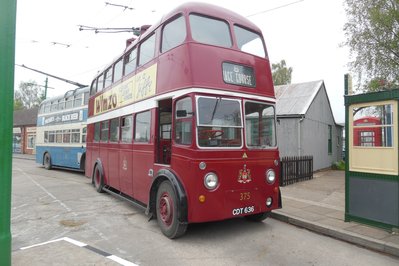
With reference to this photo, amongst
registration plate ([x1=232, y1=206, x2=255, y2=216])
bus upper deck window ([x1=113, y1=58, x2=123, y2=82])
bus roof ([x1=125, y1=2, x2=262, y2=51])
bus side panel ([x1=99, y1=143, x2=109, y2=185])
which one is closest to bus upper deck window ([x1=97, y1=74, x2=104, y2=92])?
bus upper deck window ([x1=113, y1=58, x2=123, y2=82])

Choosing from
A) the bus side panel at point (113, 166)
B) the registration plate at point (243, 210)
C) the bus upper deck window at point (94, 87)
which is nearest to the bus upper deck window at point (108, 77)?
the bus upper deck window at point (94, 87)

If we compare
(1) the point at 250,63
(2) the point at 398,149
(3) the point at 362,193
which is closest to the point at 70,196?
(1) the point at 250,63

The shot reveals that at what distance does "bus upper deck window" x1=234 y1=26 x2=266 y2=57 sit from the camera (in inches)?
262

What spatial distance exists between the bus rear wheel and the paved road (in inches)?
6.6

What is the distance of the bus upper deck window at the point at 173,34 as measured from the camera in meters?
6.19

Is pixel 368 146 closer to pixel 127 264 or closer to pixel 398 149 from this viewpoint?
pixel 398 149

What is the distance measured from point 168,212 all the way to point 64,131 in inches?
536

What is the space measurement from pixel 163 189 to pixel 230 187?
1.36 m

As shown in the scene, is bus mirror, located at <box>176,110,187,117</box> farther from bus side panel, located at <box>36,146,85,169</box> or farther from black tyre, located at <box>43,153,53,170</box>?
black tyre, located at <box>43,153,53,170</box>

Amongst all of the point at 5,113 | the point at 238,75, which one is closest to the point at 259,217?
the point at 238,75

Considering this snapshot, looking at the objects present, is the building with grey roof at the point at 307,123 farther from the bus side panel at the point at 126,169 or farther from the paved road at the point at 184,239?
the paved road at the point at 184,239

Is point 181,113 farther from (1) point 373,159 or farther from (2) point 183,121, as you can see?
(1) point 373,159

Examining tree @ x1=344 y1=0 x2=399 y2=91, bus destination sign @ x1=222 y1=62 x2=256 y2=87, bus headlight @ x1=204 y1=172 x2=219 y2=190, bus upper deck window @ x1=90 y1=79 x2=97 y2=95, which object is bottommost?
bus headlight @ x1=204 y1=172 x2=219 y2=190

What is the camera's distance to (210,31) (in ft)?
20.6
